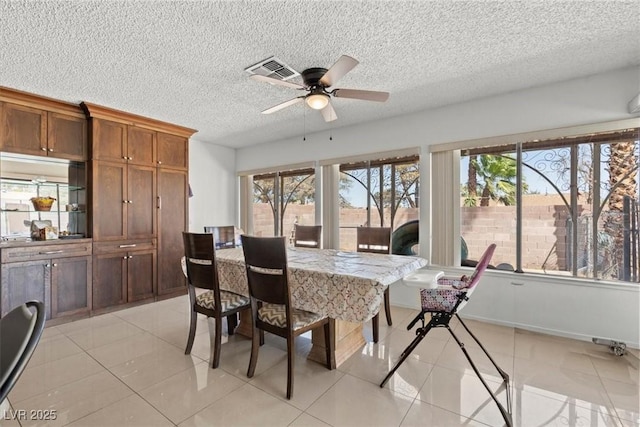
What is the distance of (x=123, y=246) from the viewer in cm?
371

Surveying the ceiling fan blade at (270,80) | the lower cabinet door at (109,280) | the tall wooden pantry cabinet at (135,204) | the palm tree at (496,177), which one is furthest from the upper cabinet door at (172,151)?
the palm tree at (496,177)

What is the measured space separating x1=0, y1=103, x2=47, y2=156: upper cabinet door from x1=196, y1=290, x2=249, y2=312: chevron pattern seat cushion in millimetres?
2599

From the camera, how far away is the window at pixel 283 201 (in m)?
4.93

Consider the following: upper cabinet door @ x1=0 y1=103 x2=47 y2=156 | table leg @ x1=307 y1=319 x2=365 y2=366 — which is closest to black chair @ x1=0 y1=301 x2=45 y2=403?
table leg @ x1=307 y1=319 x2=365 y2=366

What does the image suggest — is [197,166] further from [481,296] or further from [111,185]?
[481,296]

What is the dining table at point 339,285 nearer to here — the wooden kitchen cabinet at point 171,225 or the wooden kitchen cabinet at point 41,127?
the wooden kitchen cabinet at point 171,225

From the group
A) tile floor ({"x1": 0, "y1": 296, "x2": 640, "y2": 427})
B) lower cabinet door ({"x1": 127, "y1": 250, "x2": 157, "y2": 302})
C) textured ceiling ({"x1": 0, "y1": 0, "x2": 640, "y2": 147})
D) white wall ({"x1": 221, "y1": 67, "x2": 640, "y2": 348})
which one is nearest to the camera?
tile floor ({"x1": 0, "y1": 296, "x2": 640, "y2": 427})

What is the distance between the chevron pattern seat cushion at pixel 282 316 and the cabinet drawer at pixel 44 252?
2.62 m

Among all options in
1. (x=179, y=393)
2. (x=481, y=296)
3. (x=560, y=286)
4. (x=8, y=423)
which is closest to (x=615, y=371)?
(x=560, y=286)

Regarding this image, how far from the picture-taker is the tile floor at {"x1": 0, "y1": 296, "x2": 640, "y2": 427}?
173 cm

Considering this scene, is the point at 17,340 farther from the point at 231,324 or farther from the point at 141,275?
the point at 141,275

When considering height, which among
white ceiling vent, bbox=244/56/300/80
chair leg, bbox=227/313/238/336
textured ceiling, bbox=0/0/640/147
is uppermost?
textured ceiling, bbox=0/0/640/147

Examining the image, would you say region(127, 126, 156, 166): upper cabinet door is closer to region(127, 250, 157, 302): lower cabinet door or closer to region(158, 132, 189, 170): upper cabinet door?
region(158, 132, 189, 170): upper cabinet door

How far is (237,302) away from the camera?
8.12 ft
